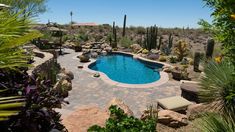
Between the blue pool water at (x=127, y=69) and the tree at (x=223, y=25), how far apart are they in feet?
38.0

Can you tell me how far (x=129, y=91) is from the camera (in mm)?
12102

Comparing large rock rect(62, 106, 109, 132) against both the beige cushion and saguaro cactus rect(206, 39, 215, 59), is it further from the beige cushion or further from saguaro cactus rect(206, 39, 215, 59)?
saguaro cactus rect(206, 39, 215, 59)

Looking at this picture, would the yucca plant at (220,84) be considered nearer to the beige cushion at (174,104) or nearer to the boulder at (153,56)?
the beige cushion at (174,104)

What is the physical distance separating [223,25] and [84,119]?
366cm

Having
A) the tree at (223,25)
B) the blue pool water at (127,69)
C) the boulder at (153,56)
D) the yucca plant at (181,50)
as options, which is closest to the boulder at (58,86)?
Answer: the blue pool water at (127,69)

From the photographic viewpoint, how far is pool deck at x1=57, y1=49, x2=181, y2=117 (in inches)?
406

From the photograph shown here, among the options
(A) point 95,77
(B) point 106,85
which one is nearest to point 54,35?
(A) point 95,77

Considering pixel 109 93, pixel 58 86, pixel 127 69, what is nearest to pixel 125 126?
pixel 58 86

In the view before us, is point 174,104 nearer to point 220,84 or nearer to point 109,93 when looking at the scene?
point 220,84

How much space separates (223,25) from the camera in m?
4.06

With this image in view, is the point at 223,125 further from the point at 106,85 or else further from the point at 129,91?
the point at 106,85

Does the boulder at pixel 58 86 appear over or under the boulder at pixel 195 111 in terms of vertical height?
under

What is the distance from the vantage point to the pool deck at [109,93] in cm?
1031

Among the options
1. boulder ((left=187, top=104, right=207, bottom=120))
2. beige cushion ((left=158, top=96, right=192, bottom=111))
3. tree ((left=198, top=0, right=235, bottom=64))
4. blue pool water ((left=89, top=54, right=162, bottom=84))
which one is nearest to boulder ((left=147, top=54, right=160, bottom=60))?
blue pool water ((left=89, top=54, right=162, bottom=84))
